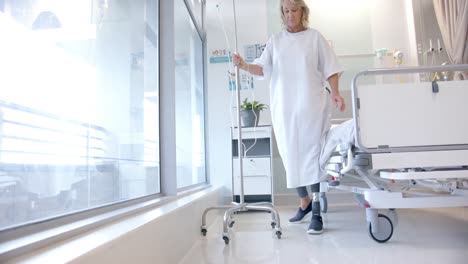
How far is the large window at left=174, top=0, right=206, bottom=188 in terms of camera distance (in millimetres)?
2732

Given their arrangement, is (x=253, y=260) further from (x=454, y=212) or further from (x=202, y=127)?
(x=202, y=127)

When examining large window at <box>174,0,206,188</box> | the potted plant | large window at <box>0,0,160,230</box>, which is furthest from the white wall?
large window at <box>0,0,160,230</box>

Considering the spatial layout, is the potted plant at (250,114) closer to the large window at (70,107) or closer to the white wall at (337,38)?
the white wall at (337,38)

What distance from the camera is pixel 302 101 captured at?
2123 millimetres

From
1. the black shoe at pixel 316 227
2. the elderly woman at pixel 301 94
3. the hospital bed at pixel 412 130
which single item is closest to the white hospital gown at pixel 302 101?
the elderly woman at pixel 301 94

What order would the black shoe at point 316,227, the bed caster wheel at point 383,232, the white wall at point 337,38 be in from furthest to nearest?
the white wall at point 337,38 → the black shoe at point 316,227 → the bed caster wheel at point 383,232

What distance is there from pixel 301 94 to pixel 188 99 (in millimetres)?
1362

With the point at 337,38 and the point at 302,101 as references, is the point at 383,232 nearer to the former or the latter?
the point at 302,101

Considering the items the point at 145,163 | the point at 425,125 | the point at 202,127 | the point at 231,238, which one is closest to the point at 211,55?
the point at 202,127

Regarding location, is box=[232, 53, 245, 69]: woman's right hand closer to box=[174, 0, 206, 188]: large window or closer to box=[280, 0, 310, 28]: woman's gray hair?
box=[280, 0, 310, 28]: woman's gray hair

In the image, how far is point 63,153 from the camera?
3.56 ft

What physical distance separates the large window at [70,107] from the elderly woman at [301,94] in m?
0.76

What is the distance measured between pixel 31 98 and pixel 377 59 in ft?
11.9

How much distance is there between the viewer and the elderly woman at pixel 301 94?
2084mm
